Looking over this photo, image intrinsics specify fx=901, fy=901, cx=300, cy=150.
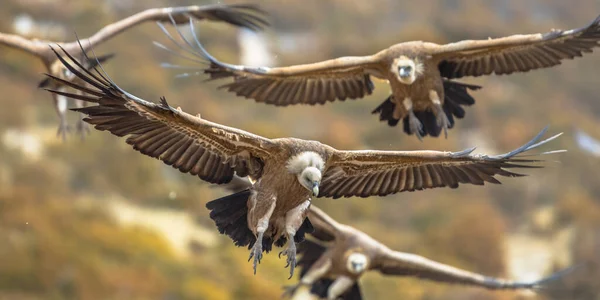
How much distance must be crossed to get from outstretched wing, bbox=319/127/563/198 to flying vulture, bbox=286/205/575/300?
7.00ft

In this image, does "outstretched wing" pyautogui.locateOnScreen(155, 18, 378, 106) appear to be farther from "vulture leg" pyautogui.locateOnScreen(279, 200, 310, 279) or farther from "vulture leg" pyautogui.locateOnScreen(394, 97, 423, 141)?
"vulture leg" pyautogui.locateOnScreen(279, 200, 310, 279)

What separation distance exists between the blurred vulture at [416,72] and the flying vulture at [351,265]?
137 cm

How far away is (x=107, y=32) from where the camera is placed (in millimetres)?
7699

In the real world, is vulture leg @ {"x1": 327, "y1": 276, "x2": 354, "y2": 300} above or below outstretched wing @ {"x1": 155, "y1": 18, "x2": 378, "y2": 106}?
below

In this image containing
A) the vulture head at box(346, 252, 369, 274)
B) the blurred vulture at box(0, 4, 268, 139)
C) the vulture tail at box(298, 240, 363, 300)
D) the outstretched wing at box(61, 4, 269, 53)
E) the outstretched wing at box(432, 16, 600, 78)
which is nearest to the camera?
the outstretched wing at box(432, 16, 600, 78)

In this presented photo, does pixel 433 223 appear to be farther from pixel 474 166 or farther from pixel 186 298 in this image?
pixel 474 166

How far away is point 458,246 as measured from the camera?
853 inches

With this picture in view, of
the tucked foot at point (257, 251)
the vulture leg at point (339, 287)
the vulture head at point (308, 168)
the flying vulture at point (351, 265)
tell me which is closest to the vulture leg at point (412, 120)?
the flying vulture at point (351, 265)

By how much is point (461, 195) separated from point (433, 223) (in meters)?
1.69

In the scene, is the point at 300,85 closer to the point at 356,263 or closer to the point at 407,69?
the point at 407,69

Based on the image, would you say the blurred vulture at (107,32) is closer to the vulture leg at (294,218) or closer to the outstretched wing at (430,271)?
the vulture leg at (294,218)

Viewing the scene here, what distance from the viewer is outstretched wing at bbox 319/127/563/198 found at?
5980mm

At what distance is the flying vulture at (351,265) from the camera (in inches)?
334

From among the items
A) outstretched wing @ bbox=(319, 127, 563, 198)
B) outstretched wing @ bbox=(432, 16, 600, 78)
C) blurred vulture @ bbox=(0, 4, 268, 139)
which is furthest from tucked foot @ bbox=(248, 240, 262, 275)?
blurred vulture @ bbox=(0, 4, 268, 139)
